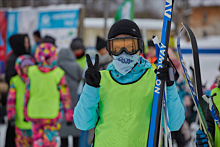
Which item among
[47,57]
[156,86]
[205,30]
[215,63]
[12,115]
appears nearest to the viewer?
[156,86]

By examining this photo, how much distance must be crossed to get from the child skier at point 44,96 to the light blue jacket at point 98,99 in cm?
214

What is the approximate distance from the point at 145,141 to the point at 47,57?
8.35 feet

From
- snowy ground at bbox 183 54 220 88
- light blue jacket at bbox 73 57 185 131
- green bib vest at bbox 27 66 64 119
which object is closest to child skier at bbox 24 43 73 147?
green bib vest at bbox 27 66 64 119

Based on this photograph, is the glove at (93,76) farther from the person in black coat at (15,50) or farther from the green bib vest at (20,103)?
the person in black coat at (15,50)

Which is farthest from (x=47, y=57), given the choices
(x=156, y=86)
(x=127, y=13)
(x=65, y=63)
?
(x=127, y=13)

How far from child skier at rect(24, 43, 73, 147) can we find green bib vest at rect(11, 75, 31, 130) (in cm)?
38

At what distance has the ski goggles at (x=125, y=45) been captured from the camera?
202 cm

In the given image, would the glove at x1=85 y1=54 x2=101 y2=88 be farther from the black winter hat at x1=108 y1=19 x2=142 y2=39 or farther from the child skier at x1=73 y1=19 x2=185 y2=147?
the black winter hat at x1=108 y1=19 x2=142 y2=39

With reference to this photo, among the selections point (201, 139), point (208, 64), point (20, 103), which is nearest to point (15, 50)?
point (20, 103)

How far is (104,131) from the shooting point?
1926mm

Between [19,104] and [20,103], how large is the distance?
0.02 m

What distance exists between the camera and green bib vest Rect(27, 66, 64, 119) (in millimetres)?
4016

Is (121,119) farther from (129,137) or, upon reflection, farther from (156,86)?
(156,86)

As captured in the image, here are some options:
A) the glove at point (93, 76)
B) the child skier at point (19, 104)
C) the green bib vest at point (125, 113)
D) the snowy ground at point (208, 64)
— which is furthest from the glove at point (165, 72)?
the snowy ground at point (208, 64)
